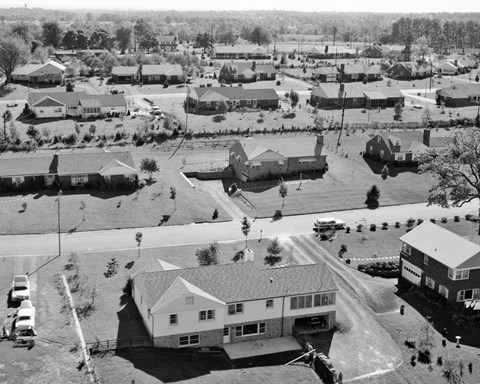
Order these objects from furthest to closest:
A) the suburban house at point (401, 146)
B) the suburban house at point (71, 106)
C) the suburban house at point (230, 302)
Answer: the suburban house at point (71, 106) < the suburban house at point (401, 146) < the suburban house at point (230, 302)

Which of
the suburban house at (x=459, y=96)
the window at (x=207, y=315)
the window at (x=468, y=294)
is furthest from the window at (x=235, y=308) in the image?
the suburban house at (x=459, y=96)

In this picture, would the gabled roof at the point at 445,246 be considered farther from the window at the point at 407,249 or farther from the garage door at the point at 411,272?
the garage door at the point at 411,272

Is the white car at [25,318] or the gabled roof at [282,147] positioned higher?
the gabled roof at [282,147]

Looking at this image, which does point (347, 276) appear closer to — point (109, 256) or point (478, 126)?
point (109, 256)

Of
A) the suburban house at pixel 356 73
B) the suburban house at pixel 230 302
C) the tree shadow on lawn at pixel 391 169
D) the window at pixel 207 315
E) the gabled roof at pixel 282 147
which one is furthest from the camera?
the suburban house at pixel 356 73

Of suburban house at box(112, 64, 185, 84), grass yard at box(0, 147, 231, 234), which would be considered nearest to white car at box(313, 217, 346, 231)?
grass yard at box(0, 147, 231, 234)

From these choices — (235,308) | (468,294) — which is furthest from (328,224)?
(235,308)

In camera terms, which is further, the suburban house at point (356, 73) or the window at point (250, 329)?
the suburban house at point (356, 73)

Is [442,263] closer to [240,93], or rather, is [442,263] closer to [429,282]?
[429,282]
